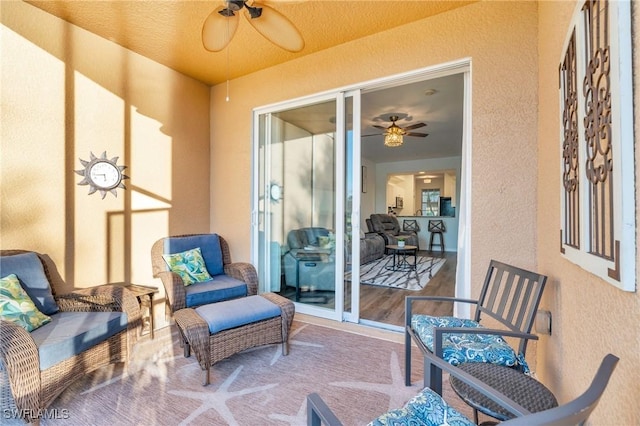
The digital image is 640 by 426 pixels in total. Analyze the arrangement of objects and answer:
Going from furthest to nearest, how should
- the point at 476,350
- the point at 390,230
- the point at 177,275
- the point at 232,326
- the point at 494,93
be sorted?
1. the point at 390,230
2. the point at 177,275
3. the point at 494,93
4. the point at 232,326
5. the point at 476,350

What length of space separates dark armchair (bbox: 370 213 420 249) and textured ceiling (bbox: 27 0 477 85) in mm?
5108

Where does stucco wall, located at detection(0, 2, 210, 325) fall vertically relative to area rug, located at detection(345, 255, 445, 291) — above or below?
above

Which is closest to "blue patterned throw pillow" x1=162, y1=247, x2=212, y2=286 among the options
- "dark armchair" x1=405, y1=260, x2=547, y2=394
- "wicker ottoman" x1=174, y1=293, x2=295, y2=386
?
"wicker ottoman" x1=174, y1=293, x2=295, y2=386

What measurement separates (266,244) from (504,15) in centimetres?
326

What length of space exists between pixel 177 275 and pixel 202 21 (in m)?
2.34

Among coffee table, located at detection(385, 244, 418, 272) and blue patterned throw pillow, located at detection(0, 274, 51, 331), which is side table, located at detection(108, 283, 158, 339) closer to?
blue patterned throw pillow, located at detection(0, 274, 51, 331)

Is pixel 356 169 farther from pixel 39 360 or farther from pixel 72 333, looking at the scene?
pixel 39 360

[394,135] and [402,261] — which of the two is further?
[402,261]

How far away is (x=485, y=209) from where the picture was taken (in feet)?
7.79

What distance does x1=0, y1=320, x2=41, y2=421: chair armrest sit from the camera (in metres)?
1.49

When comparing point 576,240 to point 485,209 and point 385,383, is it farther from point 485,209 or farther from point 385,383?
point 385,383

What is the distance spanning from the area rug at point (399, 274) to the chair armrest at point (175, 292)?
2909 mm

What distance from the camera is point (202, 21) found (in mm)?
→ 2637

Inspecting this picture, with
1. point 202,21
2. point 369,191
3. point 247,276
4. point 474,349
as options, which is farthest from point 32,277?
point 369,191
